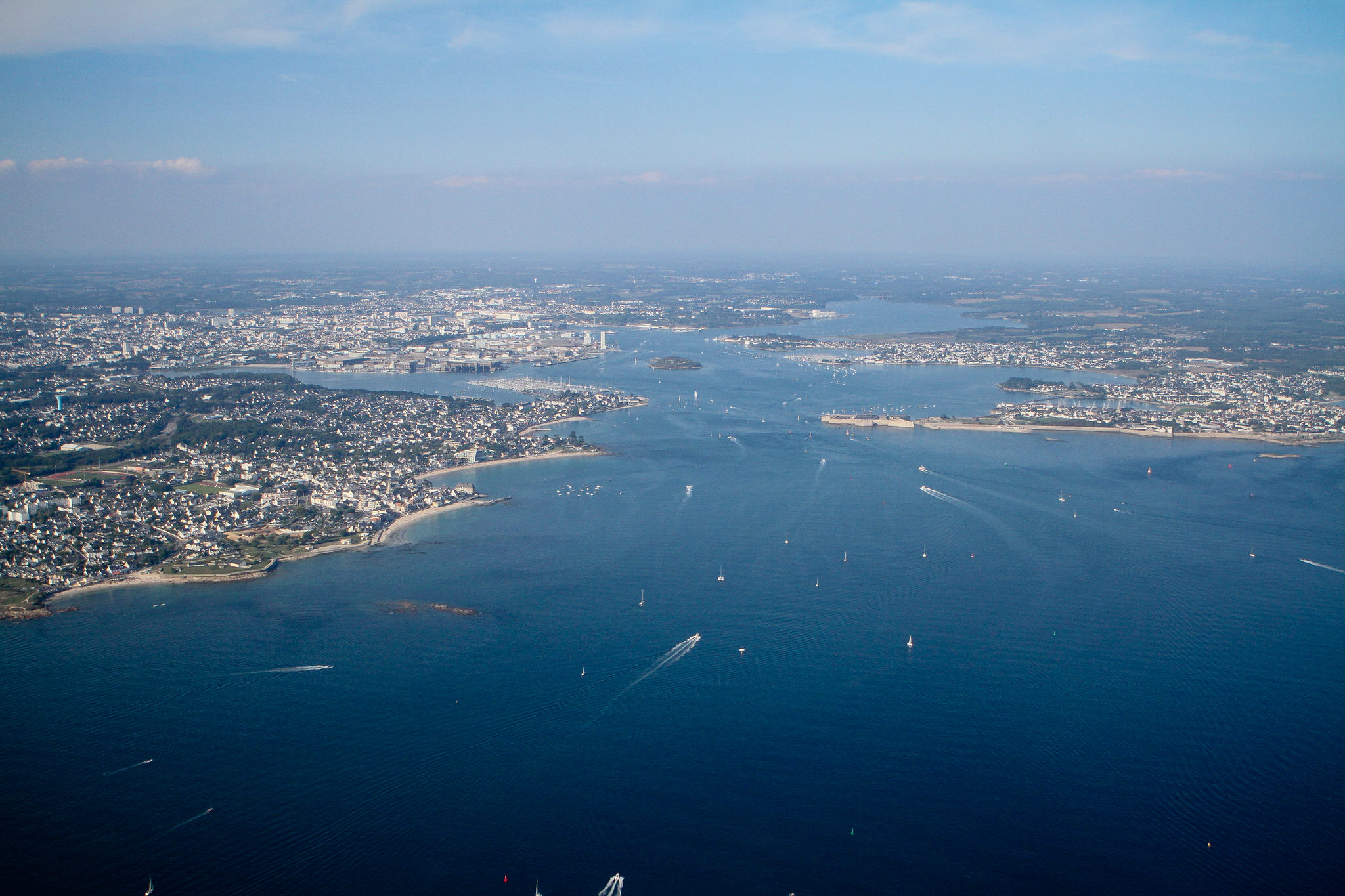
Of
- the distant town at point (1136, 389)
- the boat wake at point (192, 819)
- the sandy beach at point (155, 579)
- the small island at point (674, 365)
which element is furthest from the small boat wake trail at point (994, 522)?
the small island at point (674, 365)

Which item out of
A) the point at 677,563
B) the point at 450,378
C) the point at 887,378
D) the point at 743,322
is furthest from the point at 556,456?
the point at 743,322

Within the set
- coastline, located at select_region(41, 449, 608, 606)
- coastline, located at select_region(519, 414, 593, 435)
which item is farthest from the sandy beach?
Answer: coastline, located at select_region(519, 414, 593, 435)

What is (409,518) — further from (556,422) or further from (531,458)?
(556,422)

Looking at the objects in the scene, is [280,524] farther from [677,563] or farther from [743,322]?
[743,322]

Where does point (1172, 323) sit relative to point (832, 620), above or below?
above

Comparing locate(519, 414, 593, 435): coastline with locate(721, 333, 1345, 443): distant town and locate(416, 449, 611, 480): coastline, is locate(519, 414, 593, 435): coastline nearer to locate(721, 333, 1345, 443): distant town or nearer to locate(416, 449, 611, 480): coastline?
locate(416, 449, 611, 480): coastline

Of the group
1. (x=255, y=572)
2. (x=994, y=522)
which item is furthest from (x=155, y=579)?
(x=994, y=522)
